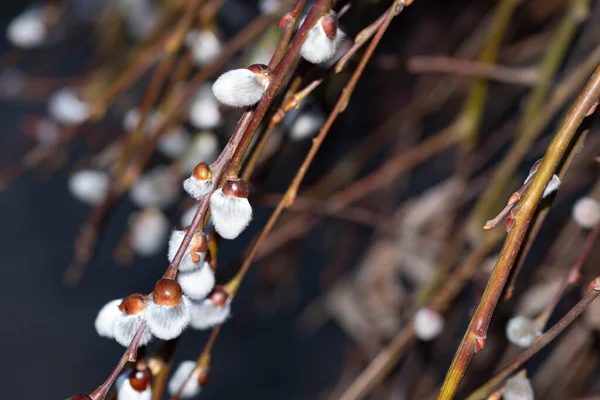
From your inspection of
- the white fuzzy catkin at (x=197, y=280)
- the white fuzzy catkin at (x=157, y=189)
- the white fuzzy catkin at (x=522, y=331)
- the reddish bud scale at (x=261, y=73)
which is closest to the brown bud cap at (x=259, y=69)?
the reddish bud scale at (x=261, y=73)

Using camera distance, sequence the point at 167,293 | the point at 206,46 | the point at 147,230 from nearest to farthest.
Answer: the point at 167,293 < the point at 206,46 < the point at 147,230

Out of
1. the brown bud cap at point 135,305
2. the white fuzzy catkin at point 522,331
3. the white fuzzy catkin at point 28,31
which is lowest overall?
the white fuzzy catkin at point 522,331

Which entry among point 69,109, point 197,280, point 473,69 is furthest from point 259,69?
point 69,109

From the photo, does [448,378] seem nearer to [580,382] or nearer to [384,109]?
[580,382]

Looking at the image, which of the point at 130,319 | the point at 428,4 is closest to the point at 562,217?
the point at 428,4

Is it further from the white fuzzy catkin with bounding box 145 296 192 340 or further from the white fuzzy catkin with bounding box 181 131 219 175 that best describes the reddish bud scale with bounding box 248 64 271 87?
the white fuzzy catkin with bounding box 181 131 219 175

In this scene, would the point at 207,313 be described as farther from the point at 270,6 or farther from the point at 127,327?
the point at 270,6

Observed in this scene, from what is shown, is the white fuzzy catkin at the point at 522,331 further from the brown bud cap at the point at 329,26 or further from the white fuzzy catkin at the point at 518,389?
the brown bud cap at the point at 329,26
